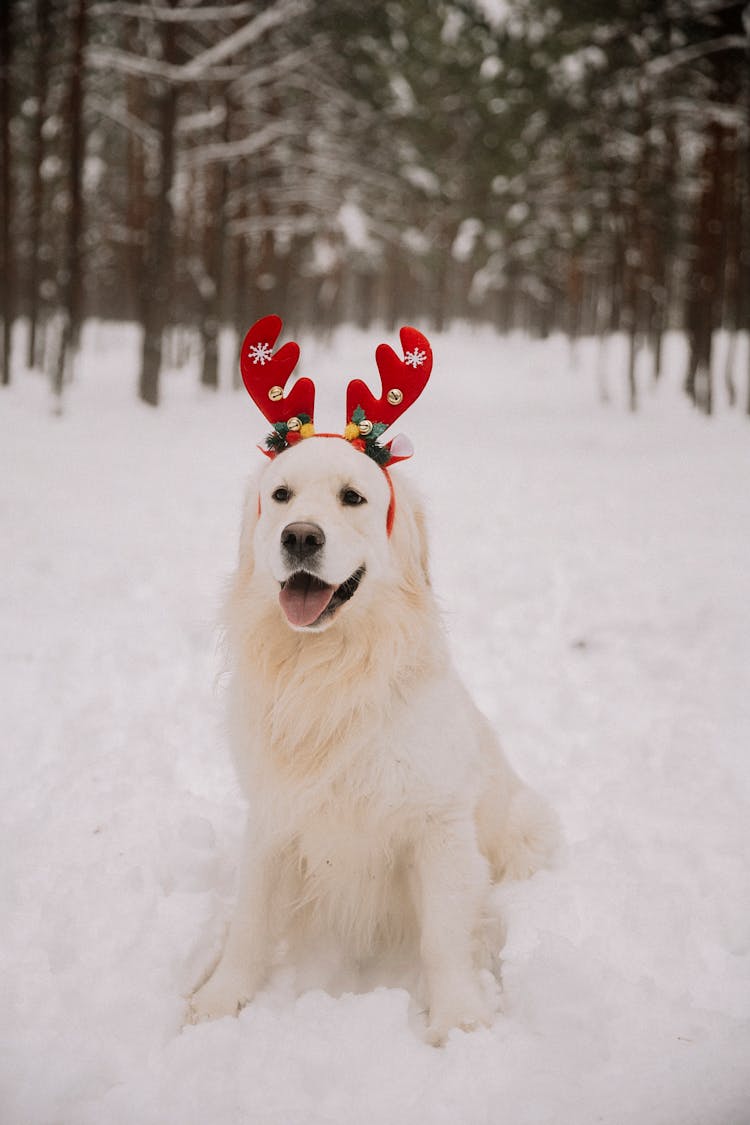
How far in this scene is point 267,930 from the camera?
2057mm

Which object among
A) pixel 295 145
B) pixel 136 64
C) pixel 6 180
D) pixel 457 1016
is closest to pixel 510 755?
pixel 457 1016

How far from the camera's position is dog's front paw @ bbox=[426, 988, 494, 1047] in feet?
6.00

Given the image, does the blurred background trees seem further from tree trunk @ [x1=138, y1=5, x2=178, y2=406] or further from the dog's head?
the dog's head

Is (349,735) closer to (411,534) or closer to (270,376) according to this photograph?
(411,534)

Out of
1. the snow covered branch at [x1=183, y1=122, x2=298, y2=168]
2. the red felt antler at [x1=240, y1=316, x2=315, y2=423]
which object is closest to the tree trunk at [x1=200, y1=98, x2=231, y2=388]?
the snow covered branch at [x1=183, y1=122, x2=298, y2=168]

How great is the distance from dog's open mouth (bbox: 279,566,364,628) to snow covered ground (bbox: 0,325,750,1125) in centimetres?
104

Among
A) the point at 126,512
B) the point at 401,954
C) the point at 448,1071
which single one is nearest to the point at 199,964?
the point at 401,954

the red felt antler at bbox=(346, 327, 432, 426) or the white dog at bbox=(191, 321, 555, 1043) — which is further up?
the red felt antler at bbox=(346, 327, 432, 426)

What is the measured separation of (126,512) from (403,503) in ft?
14.8

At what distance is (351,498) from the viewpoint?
1969 millimetres

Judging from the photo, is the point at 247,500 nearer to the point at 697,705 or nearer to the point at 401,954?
the point at 401,954

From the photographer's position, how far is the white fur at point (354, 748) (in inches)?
75.0

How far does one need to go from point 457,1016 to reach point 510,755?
158 cm

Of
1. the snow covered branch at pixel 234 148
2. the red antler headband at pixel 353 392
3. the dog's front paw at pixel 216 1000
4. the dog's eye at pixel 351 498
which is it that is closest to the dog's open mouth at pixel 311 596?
the dog's eye at pixel 351 498
